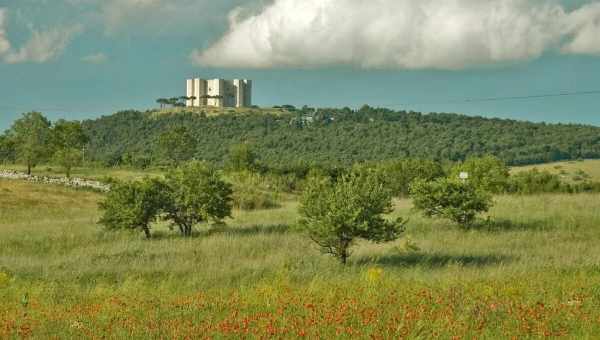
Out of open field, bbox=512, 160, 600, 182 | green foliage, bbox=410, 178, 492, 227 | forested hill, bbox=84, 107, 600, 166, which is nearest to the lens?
green foliage, bbox=410, 178, 492, 227

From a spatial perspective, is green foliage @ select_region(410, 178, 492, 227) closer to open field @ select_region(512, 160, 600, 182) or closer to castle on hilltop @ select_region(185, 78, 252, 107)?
open field @ select_region(512, 160, 600, 182)

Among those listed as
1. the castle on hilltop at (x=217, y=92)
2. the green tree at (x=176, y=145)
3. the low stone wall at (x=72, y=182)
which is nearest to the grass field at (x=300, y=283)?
the low stone wall at (x=72, y=182)

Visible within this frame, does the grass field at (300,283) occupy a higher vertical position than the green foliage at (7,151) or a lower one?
lower

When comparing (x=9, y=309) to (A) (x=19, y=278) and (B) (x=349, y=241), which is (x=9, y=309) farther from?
(B) (x=349, y=241)

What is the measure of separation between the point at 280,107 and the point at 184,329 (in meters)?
157

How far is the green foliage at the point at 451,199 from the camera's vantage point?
2438 centimetres

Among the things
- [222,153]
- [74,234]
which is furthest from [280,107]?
[74,234]

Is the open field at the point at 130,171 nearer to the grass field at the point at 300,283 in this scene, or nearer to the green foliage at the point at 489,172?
the green foliage at the point at 489,172

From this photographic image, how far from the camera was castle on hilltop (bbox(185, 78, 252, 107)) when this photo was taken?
178 m

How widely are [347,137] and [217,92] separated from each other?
69.1m

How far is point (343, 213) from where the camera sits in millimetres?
16188

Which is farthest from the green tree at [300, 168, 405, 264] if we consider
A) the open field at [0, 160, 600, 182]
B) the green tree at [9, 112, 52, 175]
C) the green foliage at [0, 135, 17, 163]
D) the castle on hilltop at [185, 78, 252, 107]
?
the castle on hilltop at [185, 78, 252, 107]

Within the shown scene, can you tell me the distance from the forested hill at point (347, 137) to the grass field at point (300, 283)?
64.6 m

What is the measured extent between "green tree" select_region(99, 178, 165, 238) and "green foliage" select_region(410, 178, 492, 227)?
10.5 meters
